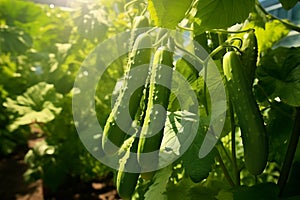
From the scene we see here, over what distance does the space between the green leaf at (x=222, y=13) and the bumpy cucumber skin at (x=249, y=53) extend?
0.38 feet

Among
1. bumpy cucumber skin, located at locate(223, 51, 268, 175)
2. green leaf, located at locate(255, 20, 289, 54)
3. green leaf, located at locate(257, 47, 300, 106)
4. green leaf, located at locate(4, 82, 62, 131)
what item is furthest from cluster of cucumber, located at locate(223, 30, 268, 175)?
green leaf, located at locate(4, 82, 62, 131)

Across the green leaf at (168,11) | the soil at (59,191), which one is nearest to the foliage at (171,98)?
the green leaf at (168,11)

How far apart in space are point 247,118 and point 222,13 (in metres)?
0.21

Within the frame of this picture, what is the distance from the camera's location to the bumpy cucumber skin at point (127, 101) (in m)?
0.88

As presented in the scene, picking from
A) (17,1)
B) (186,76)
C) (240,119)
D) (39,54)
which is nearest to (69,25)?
(39,54)

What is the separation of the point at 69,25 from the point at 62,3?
9.22 feet

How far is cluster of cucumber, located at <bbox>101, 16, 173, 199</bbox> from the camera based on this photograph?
801mm

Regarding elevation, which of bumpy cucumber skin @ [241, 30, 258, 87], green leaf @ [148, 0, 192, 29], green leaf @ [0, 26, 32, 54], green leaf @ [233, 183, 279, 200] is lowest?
green leaf @ [233, 183, 279, 200]

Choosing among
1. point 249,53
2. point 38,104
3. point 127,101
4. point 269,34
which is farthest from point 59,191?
point 249,53

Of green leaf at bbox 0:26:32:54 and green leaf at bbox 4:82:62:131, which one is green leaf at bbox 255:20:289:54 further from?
green leaf at bbox 0:26:32:54

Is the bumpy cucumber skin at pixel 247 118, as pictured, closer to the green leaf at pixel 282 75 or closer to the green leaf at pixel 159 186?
the green leaf at pixel 282 75

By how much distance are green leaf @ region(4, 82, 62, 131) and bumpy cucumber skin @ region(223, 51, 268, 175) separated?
218 centimetres

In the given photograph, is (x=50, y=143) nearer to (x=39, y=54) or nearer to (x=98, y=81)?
(x=98, y=81)

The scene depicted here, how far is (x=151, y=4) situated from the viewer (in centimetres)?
74
